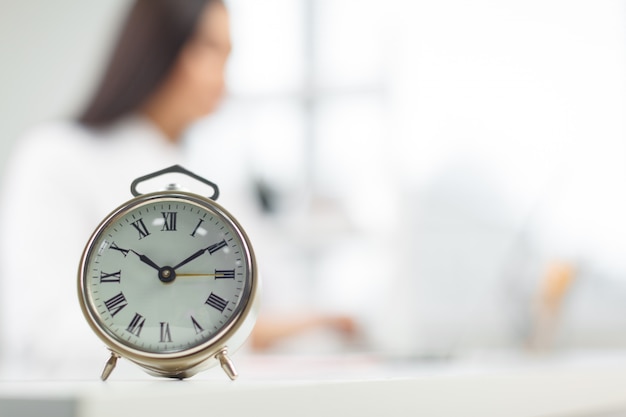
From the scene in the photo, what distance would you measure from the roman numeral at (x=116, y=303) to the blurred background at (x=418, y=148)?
2.31 ft

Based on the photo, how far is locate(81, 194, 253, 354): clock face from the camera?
1.59ft

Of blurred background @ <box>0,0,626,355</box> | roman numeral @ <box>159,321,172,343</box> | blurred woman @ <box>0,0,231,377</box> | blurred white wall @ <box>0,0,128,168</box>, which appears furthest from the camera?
blurred white wall @ <box>0,0,128,168</box>

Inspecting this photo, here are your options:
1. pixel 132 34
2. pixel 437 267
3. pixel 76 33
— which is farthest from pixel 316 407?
pixel 76 33

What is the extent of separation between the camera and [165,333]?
484 millimetres

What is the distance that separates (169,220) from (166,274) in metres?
0.04

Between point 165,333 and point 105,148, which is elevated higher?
point 105,148

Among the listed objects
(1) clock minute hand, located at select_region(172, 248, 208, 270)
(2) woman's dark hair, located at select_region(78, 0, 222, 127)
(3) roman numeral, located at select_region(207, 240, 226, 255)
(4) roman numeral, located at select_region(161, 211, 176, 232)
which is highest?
(2) woman's dark hair, located at select_region(78, 0, 222, 127)

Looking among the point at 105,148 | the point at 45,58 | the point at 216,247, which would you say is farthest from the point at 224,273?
the point at 45,58

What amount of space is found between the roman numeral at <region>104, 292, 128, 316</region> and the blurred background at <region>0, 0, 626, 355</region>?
70cm

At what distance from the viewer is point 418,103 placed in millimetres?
2561

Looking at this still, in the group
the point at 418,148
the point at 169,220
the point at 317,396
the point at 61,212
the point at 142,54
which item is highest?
the point at 418,148

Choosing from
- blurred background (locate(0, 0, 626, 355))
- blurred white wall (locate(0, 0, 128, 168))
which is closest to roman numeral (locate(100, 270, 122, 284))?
blurred background (locate(0, 0, 626, 355))

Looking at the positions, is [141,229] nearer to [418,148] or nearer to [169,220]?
[169,220]

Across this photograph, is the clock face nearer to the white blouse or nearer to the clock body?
the clock body
